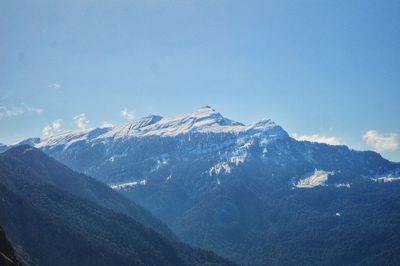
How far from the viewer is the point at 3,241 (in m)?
107

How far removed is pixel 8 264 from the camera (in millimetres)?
96500

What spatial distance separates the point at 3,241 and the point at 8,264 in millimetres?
11621

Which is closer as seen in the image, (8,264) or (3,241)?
(8,264)
